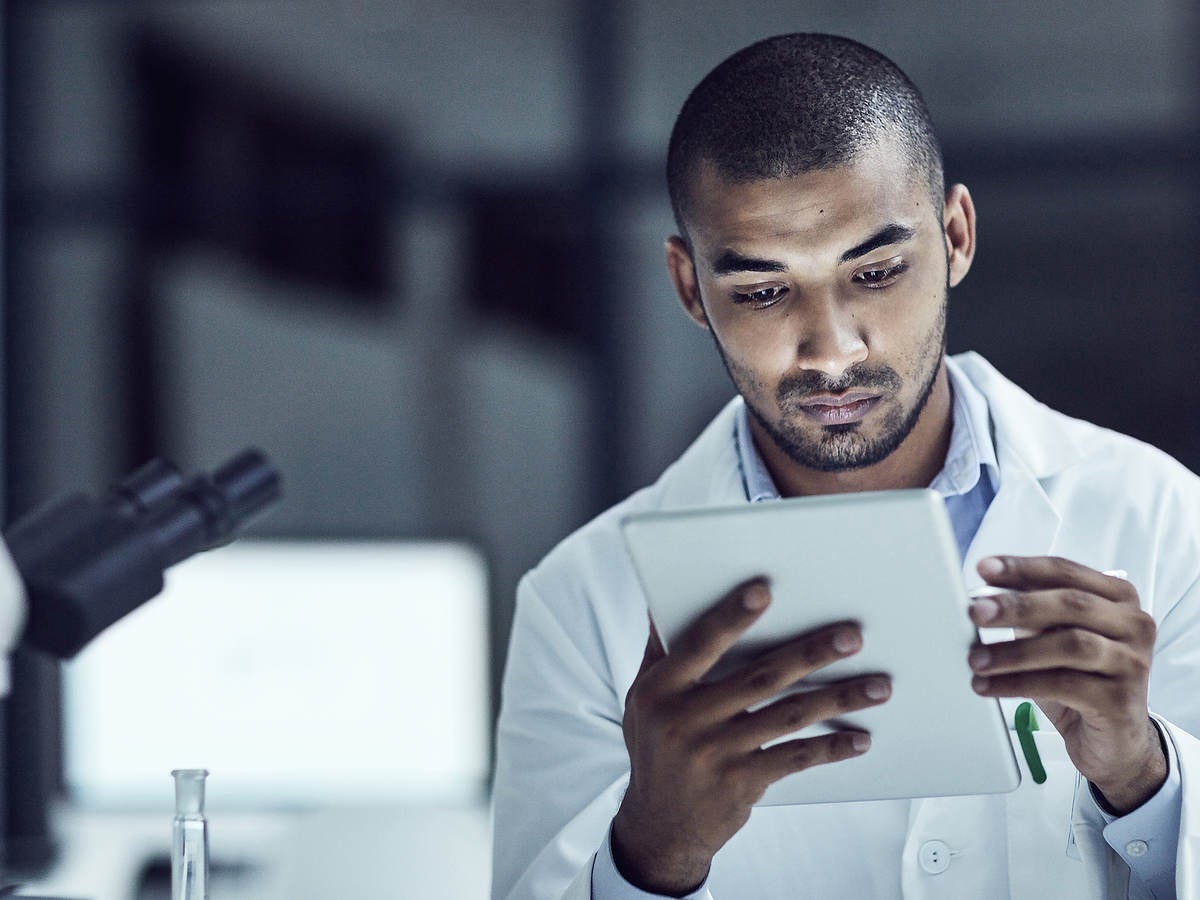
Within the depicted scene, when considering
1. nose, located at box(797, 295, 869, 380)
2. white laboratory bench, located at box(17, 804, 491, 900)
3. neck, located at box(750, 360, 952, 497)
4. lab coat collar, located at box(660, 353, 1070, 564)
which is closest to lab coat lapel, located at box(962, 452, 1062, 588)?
lab coat collar, located at box(660, 353, 1070, 564)

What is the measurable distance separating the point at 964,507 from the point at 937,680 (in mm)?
555

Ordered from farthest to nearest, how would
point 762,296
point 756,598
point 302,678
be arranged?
point 302,678 → point 762,296 → point 756,598

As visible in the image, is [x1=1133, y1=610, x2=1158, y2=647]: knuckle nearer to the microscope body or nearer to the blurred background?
the microscope body

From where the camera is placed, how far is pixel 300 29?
3.85 meters

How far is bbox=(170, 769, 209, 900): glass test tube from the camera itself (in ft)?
3.72

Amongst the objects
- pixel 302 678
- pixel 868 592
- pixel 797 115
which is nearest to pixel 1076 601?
pixel 868 592

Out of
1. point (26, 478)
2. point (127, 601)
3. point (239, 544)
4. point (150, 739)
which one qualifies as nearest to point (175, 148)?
point (26, 478)

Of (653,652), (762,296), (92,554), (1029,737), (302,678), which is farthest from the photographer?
(302,678)

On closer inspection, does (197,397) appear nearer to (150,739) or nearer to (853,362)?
(150,739)

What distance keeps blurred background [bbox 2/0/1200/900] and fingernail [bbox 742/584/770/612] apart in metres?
2.20

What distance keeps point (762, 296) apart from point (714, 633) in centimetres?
52

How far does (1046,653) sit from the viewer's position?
1057 mm

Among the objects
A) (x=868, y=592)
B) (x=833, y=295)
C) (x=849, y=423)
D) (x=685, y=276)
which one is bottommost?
(x=868, y=592)

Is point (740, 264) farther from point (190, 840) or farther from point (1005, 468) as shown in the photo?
point (190, 840)
